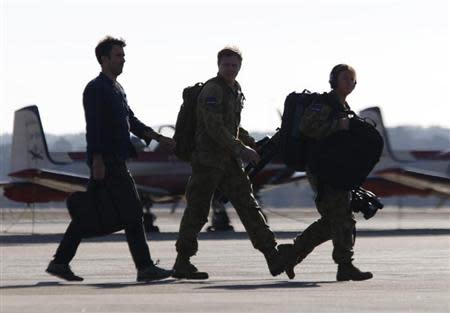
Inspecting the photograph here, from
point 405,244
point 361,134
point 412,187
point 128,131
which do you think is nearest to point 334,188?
point 361,134

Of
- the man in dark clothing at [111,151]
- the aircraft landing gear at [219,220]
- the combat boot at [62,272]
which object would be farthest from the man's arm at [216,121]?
the aircraft landing gear at [219,220]

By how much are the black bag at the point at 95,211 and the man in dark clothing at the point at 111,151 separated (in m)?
0.05

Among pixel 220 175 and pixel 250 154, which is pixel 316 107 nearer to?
pixel 250 154

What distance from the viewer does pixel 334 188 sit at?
1112 centimetres

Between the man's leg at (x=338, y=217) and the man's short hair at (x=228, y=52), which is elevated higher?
the man's short hair at (x=228, y=52)

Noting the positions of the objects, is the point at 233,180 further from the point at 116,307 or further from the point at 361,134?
the point at 116,307

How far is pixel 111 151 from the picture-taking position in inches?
423

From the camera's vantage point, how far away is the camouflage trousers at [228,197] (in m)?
11.1

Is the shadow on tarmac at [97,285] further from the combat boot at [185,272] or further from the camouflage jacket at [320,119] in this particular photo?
the camouflage jacket at [320,119]

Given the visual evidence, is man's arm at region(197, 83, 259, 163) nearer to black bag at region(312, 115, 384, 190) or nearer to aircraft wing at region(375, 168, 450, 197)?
black bag at region(312, 115, 384, 190)

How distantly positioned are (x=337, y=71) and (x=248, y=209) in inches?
53.0

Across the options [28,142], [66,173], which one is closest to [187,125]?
[66,173]

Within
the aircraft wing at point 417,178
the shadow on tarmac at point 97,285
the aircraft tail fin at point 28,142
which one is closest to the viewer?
the shadow on tarmac at point 97,285

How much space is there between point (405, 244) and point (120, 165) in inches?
352
